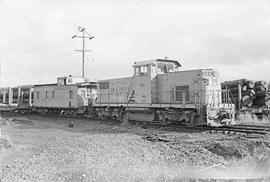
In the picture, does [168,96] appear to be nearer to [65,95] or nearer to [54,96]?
[65,95]

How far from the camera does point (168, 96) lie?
16.7 meters

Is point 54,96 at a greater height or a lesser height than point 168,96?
greater

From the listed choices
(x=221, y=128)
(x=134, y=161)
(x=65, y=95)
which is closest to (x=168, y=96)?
(x=221, y=128)

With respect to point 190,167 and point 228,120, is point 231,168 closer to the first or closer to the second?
point 190,167

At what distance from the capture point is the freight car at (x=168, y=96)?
574 inches

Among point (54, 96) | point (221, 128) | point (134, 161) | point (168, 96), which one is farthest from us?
point (54, 96)

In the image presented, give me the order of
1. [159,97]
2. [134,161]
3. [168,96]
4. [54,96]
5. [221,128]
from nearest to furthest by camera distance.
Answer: [134,161]
[221,128]
[168,96]
[159,97]
[54,96]

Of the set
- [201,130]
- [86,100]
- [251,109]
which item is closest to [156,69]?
[201,130]

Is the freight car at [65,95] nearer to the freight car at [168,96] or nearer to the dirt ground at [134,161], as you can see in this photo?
the freight car at [168,96]

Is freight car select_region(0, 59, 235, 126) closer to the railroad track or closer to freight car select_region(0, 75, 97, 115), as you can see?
freight car select_region(0, 75, 97, 115)

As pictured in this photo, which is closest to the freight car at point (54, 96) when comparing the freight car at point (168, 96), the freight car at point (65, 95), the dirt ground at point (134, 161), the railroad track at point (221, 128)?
the freight car at point (65, 95)

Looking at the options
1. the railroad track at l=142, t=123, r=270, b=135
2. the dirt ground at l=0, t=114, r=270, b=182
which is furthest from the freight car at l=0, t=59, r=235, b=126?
the dirt ground at l=0, t=114, r=270, b=182

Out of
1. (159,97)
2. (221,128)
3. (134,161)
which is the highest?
(159,97)

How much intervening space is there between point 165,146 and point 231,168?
224 centimetres
